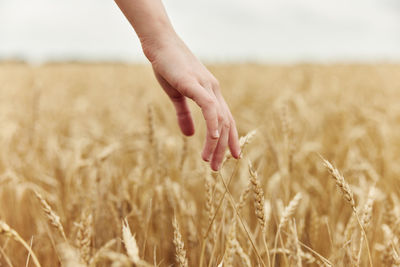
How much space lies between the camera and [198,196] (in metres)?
1.80

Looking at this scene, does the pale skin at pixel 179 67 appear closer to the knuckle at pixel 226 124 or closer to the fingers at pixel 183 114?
the knuckle at pixel 226 124

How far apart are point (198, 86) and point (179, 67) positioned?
0.20 feet

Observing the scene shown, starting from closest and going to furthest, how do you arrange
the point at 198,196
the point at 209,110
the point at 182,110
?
1. the point at 209,110
2. the point at 182,110
3. the point at 198,196

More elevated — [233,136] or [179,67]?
[179,67]

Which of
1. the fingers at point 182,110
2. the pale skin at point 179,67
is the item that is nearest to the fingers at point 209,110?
the pale skin at point 179,67

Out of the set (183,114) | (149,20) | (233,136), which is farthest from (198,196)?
(149,20)

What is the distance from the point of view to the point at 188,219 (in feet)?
4.18

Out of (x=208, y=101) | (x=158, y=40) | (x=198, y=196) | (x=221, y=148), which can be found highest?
(x=158, y=40)

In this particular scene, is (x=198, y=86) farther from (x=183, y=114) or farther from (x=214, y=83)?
(x=183, y=114)

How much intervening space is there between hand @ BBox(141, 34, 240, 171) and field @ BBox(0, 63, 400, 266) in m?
0.08

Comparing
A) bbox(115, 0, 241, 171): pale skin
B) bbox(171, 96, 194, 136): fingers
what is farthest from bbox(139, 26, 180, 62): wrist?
bbox(171, 96, 194, 136): fingers

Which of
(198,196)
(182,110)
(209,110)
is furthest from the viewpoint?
(198,196)

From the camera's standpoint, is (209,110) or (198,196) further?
(198,196)

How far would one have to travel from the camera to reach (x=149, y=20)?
2.86 ft
